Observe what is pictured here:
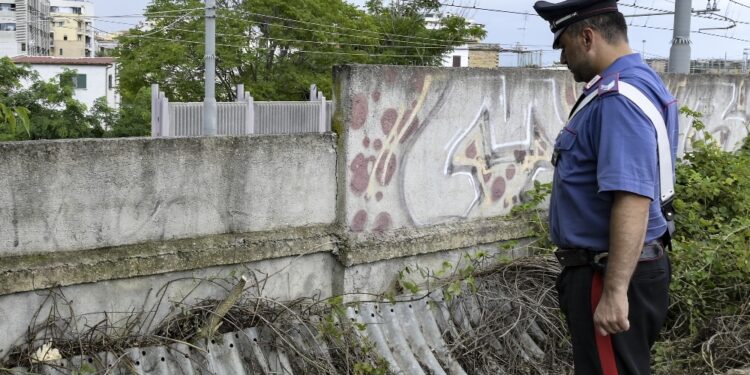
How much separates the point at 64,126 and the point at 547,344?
20968 mm

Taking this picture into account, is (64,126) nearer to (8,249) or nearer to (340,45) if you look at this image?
(340,45)

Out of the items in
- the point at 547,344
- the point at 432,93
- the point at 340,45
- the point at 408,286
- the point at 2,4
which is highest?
the point at 2,4

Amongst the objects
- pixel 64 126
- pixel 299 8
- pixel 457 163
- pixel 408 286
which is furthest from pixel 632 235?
pixel 299 8

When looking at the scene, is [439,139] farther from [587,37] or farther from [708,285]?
[587,37]

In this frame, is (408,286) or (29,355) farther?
(408,286)

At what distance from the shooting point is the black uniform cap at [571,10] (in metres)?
3.05

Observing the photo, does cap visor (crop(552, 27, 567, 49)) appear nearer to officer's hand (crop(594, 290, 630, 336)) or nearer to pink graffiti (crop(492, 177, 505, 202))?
officer's hand (crop(594, 290, 630, 336))

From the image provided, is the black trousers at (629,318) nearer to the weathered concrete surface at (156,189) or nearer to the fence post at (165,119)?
the weathered concrete surface at (156,189)

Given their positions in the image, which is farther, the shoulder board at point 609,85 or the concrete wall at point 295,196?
the concrete wall at point 295,196

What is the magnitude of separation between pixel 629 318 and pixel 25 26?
89863 millimetres

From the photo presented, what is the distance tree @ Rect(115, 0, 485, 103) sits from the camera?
33.2m

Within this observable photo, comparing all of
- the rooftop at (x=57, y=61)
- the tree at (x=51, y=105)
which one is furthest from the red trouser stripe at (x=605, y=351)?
the rooftop at (x=57, y=61)

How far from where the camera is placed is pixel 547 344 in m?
5.04

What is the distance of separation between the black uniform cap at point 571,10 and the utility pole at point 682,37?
21.7 ft
